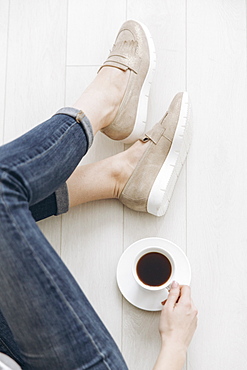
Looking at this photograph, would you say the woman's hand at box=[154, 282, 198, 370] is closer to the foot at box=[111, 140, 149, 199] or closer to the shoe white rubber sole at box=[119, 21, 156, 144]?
the foot at box=[111, 140, 149, 199]

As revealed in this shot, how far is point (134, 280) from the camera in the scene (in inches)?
43.4

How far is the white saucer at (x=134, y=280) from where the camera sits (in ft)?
3.55

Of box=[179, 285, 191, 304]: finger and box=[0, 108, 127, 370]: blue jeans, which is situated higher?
box=[0, 108, 127, 370]: blue jeans

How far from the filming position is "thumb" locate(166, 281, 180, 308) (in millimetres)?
1018

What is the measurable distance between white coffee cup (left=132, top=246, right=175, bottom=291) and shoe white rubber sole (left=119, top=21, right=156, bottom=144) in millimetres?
306

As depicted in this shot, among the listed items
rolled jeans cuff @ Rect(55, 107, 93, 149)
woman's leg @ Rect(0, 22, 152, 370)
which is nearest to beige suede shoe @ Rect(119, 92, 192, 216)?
rolled jeans cuff @ Rect(55, 107, 93, 149)

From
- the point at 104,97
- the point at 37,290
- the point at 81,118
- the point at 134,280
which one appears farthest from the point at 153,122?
the point at 37,290

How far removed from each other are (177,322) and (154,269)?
0.13m

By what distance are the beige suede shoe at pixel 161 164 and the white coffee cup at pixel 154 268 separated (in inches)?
4.9

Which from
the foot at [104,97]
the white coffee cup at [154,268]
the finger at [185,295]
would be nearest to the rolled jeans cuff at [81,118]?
the foot at [104,97]

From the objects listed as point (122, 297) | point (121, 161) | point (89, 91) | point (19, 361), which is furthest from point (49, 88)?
point (19, 361)

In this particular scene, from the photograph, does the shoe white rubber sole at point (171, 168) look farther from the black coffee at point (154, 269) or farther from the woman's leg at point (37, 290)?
the woman's leg at point (37, 290)

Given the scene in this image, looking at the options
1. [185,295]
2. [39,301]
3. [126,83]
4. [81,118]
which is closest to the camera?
[39,301]

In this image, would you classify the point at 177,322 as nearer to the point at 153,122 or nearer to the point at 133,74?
the point at 153,122
